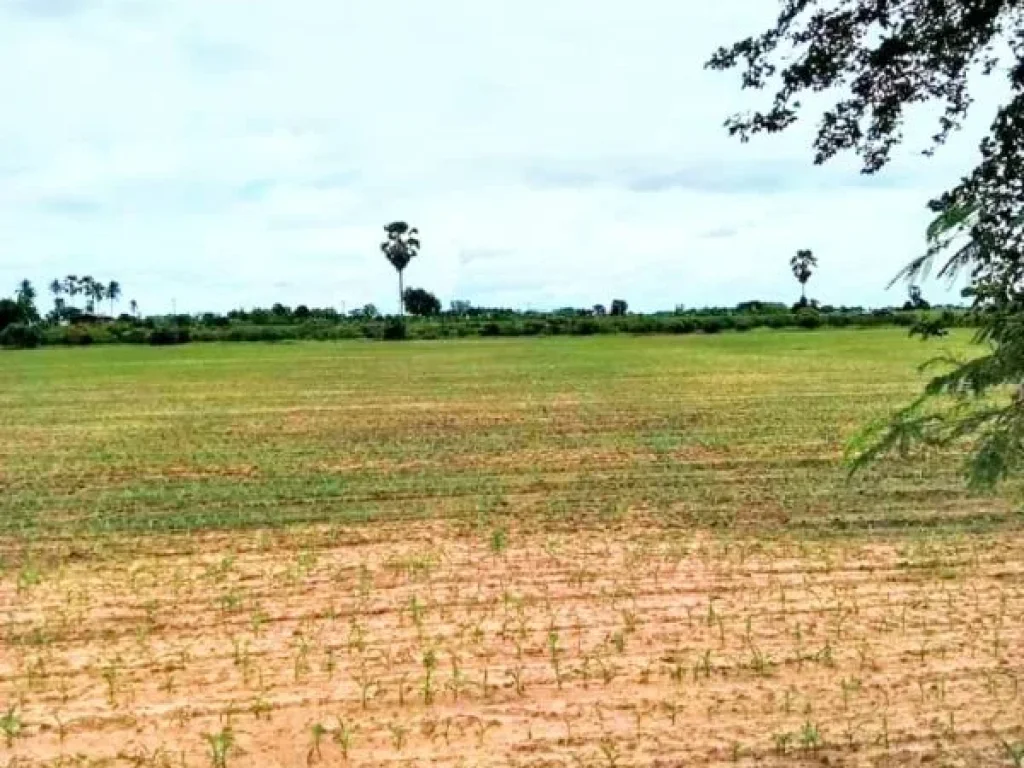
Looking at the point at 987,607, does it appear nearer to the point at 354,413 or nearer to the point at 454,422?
the point at 454,422

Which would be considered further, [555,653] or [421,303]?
[421,303]

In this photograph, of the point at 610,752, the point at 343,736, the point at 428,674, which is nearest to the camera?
the point at 610,752

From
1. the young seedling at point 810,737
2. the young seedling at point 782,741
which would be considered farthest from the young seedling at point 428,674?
the young seedling at point 810,737

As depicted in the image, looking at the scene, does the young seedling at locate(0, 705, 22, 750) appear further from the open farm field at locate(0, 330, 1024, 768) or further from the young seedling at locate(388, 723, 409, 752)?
the young seedling at locate(388, 723, 409, 752)

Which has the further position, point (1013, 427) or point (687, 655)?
point (687, 655)

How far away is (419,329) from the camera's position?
90812 millimetres

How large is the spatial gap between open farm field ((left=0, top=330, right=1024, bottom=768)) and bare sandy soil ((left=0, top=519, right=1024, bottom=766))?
0.02 meters

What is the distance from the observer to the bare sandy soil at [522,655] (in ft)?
19.0

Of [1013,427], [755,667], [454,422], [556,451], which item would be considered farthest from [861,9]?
[454,422]

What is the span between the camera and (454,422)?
23.1 meters

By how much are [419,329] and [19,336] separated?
30.9m

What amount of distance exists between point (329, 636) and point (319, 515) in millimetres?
5016

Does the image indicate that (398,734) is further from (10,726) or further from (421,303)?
(421,303)

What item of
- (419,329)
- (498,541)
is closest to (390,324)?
(419,329)
